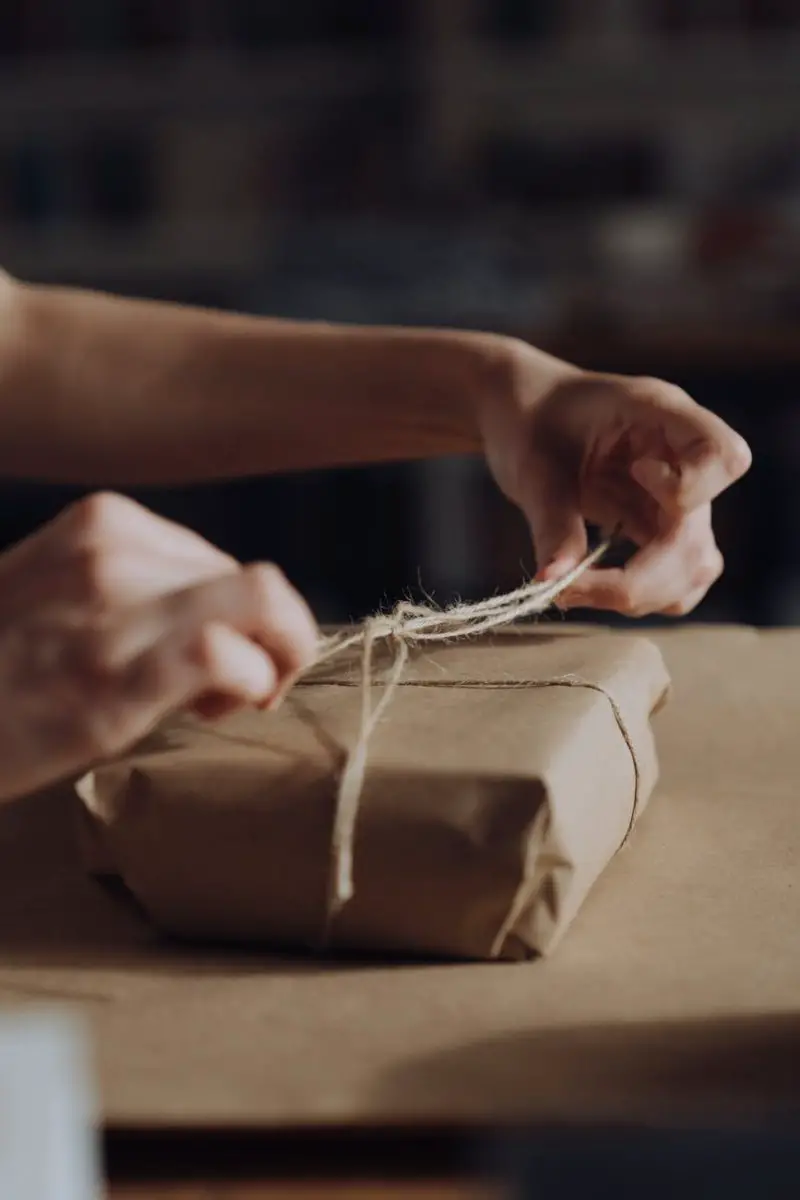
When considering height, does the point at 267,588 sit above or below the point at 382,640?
above

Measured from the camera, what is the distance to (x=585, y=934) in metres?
0.54

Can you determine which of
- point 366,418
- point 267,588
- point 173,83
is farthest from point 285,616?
point 173,83

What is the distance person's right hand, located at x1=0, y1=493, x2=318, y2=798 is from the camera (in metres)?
0.42

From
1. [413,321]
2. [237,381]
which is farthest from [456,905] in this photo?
[413,321]

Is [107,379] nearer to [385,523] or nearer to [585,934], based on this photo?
[585,934]

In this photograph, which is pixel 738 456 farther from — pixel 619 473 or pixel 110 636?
pixel 110 636

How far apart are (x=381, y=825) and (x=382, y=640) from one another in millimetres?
161

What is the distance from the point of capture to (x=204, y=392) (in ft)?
3.22

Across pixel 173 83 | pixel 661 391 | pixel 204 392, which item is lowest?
pixel 173 83

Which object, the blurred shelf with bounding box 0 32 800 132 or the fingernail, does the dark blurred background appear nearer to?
the blurred shelf with bounding box 0 32 800 132

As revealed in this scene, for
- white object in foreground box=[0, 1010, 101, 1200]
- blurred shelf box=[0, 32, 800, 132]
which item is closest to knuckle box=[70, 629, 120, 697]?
white object in foreground box=[0, 1010, 101, 1200]

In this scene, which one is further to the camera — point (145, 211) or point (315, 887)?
point (145, 211)

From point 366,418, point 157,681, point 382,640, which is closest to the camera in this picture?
point 157,681

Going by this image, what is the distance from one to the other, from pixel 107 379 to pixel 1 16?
213cm
